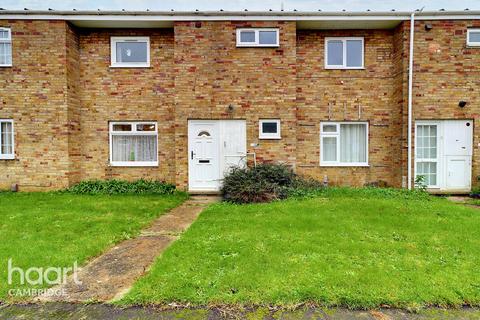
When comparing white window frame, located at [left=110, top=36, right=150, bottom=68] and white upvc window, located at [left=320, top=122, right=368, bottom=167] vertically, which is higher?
white window frame, located at [left=110, top=36, right=150, bottom=68]

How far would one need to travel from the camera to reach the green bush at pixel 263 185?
8180 mm

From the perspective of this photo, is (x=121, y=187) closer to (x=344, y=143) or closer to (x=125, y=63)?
(x=125, y=63)

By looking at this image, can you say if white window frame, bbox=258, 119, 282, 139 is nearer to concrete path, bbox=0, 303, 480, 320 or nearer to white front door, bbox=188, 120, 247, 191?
white front door, bbox=188, 120, 247, 191

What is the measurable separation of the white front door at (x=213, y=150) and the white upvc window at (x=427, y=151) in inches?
212

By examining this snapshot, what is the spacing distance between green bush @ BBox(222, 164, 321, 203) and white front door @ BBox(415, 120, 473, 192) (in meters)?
3.60

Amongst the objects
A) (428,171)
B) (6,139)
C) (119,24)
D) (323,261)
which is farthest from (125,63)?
(428,171)

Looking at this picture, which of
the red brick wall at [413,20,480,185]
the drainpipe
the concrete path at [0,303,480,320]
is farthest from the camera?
the red brick wall at [413,20,480,185]

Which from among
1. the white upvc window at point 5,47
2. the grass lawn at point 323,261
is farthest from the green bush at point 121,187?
the white upvc window at point 5,47

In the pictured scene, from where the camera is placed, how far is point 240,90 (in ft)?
32.6

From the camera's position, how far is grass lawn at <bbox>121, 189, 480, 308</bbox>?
124 inches

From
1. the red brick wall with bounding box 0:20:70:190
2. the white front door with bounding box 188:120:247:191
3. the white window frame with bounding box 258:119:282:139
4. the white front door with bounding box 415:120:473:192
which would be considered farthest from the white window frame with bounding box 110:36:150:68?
the white front door with bounding box 415:120:473:192

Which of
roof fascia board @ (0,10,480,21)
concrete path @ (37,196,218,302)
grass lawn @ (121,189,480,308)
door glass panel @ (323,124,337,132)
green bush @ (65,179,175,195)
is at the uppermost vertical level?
roof fascia board @ (0,10,480,21)

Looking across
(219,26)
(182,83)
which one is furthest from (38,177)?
(219,26)

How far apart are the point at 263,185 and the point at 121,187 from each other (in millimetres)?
4510
